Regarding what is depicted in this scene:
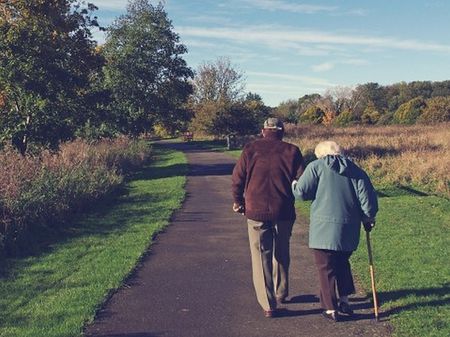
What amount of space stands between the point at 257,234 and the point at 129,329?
1591 mm

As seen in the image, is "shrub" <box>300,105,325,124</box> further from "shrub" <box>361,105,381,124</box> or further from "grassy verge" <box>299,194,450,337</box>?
"grassy verge" <box>299,194,450,337</box>

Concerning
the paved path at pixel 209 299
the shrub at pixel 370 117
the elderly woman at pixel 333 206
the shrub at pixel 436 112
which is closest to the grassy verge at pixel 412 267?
the paved path at pixel 209 299

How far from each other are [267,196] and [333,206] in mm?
680

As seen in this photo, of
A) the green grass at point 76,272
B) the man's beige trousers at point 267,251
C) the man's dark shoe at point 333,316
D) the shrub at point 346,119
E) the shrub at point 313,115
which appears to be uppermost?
the shrub at point 313,115

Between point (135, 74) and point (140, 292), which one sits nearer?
point (140, 292)

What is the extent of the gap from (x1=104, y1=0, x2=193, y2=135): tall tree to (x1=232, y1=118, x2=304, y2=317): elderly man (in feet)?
98.6

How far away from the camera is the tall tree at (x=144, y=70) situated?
3681 centimetres

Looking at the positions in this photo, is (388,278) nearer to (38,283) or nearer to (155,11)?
(38,283)

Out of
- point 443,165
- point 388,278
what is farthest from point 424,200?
point 388,278

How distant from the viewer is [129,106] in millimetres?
37000

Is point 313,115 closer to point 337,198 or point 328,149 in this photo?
point 328,149

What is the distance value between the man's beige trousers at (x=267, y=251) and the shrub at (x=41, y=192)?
485 centimetres

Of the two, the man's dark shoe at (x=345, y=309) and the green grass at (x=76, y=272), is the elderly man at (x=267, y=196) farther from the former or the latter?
the green grass at (x=76, y=272)

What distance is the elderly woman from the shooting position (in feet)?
17.6
